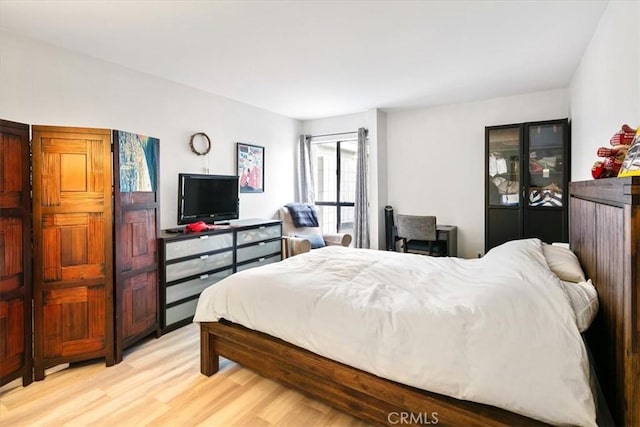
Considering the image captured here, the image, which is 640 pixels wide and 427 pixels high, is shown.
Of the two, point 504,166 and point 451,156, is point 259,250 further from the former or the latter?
point 504,166

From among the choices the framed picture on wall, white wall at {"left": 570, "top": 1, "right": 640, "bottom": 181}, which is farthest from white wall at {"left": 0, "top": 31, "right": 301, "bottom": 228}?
white wall at {"left": 570, "top": 1, "right": 640, "bottom": 181}

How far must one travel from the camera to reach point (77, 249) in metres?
2.35

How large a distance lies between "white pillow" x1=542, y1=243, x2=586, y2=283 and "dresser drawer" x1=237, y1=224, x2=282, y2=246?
9.78ft

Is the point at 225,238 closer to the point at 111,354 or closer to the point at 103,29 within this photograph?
the point at 111,354

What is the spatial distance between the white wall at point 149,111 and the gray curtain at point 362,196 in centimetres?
127

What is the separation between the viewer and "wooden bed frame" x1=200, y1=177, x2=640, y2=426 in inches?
36.4

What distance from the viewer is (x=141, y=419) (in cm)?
183

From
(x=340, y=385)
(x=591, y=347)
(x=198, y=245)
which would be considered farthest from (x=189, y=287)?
(x=591, y=347)

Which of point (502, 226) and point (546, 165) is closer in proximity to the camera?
point (546, 165)

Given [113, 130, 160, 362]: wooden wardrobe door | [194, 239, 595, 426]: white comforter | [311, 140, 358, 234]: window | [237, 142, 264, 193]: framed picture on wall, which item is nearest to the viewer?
[194, 239, 595, 426]: white comforter

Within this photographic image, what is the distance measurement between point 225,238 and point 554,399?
3129 millimetres

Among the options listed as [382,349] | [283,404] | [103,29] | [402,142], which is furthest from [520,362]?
[402,142]

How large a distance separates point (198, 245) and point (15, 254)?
1413 mm

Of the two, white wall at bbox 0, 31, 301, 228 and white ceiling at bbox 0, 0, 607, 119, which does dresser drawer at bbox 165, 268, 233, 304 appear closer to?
white wall at bbox 0, 31, 301, 228
